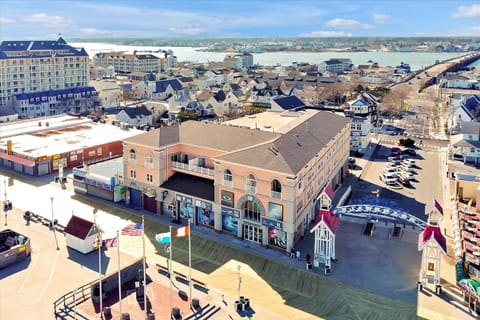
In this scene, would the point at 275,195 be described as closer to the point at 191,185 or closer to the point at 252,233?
the point at 252,233

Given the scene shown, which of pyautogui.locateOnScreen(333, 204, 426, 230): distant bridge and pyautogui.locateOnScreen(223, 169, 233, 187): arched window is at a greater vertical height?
pyautogui.locateOnScreen(223, 169, 233, 187): arched window

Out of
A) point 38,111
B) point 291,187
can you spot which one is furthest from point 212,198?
point 38,111

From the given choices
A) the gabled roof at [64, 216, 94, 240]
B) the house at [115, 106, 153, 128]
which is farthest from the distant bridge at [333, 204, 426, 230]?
the house at [115, 106, 153, 128]

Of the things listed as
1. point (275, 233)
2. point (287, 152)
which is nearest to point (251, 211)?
point (275, 233)

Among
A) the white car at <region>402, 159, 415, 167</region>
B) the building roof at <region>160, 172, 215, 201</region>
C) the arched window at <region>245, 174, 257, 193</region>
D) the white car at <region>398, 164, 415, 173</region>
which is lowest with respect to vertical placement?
the white car at <region>398, 164, 415, 173</region>

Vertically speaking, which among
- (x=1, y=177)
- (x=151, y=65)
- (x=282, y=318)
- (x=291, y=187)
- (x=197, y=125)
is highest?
(x=151, y=65)

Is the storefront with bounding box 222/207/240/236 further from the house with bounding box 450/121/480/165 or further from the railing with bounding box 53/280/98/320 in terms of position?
the house with bounding box 450/121/480/165

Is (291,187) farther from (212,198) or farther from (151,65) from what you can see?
(151,65)
